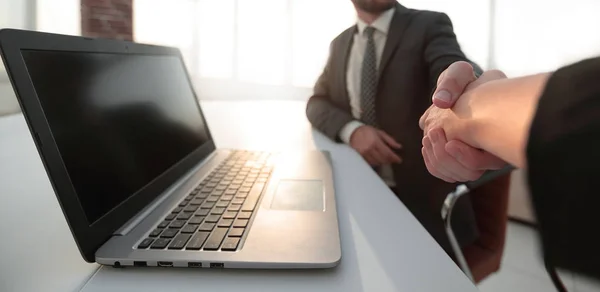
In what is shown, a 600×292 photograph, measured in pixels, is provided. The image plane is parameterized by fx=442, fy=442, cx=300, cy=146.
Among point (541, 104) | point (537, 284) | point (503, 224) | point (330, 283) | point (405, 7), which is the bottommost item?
point (537, 284)

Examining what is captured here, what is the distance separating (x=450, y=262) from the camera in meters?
0.50

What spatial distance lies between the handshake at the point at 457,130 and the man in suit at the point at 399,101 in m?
0.63

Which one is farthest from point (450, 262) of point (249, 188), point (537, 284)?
point (537, 284)

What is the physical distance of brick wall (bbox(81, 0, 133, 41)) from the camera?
2.41m

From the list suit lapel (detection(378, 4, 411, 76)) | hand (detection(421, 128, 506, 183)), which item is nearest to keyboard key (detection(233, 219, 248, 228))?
hand (detection(421, 128, 506, 183))

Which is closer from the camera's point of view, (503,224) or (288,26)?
(503,224)

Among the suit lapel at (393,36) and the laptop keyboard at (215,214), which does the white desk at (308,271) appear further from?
the suit lapel at (393,36)

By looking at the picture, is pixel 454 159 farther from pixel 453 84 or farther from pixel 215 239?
pixel 215 239

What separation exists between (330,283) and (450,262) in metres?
0.15

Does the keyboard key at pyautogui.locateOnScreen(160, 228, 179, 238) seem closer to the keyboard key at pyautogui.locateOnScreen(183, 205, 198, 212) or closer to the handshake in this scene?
the keyboard key at pyautogui.locateOnScreen(183, 205, 198, 212)

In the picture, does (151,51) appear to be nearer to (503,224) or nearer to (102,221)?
(102,221)

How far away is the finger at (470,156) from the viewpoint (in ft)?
1.81

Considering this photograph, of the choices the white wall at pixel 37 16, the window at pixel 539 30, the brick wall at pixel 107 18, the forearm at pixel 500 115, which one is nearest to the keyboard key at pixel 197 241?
the forearm at pixel 500 115

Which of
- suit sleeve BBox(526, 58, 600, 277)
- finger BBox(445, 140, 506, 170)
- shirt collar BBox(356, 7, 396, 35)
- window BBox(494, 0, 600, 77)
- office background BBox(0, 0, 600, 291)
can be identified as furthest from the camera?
window BBox(494, 0, 600, 77)
